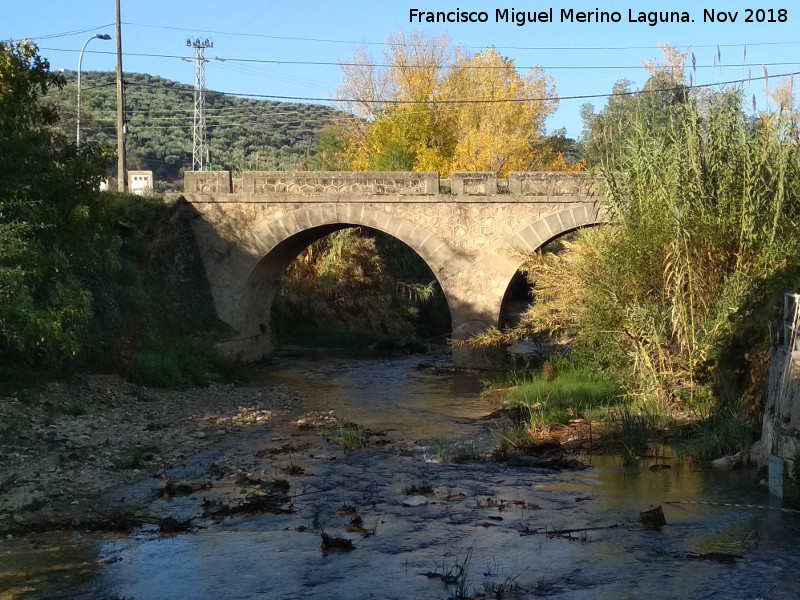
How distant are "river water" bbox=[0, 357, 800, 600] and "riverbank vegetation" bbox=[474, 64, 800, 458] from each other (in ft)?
6.88

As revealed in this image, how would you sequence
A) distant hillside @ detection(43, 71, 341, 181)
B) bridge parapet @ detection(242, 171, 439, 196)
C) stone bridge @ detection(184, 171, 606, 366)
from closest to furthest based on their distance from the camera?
stone bridge @ detection(184, 171, 606, 366), bridge parapet @ detection(242, 171, 439, 196), distant hillside @ detection(43, 71, 341, 181)

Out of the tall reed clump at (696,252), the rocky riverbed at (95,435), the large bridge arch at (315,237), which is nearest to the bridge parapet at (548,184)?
the large bridge arch at (315,237)

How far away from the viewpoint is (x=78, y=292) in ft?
53.3

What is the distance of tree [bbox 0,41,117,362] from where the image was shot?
583 inches

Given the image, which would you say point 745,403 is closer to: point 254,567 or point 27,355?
point 254,567

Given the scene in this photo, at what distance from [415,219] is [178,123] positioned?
6472 cm

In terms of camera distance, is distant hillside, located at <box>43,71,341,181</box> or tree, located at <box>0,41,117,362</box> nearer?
tree, located at <box>0,41,117,362</box>

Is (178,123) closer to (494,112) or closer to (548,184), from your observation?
(494,112)

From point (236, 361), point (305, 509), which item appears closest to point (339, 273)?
point (236, 361)

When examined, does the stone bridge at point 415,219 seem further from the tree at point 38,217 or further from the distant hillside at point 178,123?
the distant hillside at point 178,123

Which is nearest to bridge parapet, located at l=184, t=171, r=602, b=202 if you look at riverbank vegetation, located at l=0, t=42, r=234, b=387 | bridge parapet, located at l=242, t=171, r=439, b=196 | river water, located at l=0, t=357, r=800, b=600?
bridge parapet, located at l=242, t=171, r=439, b=196

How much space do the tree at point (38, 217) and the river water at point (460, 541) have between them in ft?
11.6

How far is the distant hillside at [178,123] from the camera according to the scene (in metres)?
67.6

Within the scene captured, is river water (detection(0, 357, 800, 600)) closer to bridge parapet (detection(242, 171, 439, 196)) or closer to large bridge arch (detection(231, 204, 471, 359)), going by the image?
large bridge arch (detection(231, 204, 471, 359))
